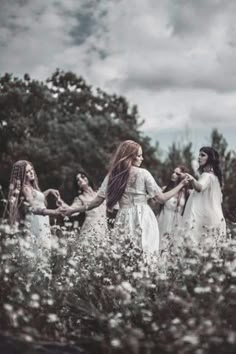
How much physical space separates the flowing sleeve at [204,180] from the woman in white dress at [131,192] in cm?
128

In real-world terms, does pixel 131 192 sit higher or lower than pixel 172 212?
higher

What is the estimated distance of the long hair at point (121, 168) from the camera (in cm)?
649

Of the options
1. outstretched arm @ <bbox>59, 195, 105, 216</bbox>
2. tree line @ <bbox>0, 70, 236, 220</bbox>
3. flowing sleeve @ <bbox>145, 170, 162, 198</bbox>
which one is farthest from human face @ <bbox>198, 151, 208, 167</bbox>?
tree line @ <bbox>0, 70, 236, 220</bbox>

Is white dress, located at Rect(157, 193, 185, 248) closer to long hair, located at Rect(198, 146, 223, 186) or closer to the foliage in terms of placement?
long hair, located at Rect(198, 146, 223, 186)

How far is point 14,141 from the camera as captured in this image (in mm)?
28250

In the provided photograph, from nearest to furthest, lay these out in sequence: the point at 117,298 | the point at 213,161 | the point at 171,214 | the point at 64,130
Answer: the point at 117,298
the point at 213,161
the point at 171,214
the point at 64,130

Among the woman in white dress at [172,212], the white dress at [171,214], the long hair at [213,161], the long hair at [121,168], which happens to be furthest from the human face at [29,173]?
the white dress at [171,214]

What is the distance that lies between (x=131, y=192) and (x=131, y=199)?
0.09 m

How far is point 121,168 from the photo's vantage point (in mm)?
6512

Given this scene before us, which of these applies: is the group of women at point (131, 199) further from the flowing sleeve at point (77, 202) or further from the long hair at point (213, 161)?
the flowing sleeve at point (77, 202)

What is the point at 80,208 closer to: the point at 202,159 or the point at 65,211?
the point at 65,211

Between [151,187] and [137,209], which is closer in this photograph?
[151,187]

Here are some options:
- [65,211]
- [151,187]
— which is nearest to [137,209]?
[151,187]

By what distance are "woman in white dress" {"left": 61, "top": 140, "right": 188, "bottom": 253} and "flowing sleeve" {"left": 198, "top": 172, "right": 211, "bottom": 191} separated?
1.28 m
